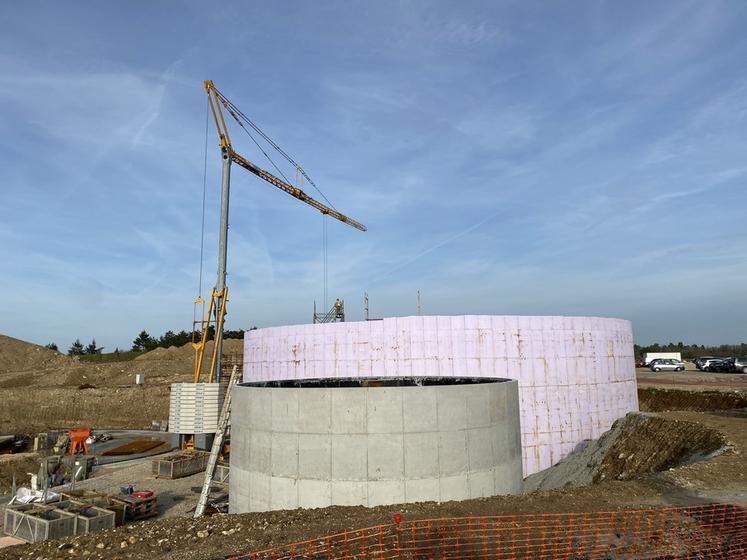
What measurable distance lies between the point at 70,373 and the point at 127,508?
5498 cm

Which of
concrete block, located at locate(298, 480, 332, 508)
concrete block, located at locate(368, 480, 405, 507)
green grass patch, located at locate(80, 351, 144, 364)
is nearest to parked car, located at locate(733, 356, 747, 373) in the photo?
concrete block, located at locate(368, 480, 405, 507)

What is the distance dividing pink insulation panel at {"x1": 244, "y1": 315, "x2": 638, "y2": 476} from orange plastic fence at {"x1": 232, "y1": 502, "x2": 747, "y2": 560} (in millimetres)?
13770

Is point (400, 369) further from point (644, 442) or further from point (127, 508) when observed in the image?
point (127, 508)

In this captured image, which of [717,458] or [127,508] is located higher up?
[717,458]

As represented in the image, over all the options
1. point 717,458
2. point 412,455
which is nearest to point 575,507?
point 412,455

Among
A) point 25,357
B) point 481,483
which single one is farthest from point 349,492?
point 25,357

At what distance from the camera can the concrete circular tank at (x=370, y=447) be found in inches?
559

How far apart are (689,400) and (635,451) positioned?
68.4 feet


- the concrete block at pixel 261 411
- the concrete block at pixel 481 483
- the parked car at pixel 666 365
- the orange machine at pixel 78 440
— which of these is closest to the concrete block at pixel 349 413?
the concrete block at pixel 261 411

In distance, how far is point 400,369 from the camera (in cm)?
2620

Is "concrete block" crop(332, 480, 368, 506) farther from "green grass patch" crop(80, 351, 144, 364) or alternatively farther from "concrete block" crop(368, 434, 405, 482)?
"green grass patch" crop(80, 351, 144, 364)

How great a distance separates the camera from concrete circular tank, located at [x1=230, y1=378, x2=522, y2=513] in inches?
559

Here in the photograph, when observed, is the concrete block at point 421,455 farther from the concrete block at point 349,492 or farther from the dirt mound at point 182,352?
the dirt mound at point 182,352

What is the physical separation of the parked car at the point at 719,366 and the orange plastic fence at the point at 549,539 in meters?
59.9
